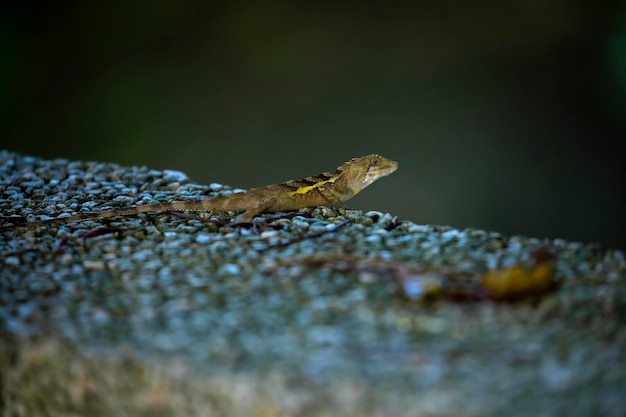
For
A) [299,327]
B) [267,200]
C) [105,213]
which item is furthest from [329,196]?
[299,327]

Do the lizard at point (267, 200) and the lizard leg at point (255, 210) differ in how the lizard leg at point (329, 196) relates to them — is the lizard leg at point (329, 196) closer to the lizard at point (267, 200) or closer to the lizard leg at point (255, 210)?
the lizard at point (267, 200)

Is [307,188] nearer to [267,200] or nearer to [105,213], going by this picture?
[267,200]

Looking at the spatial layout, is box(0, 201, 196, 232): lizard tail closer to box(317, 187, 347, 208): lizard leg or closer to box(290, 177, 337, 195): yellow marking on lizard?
box(290, 177, 337, 195): yellow marking on lizard

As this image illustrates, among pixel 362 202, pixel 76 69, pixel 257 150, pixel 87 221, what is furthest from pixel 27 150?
pixel 87 221

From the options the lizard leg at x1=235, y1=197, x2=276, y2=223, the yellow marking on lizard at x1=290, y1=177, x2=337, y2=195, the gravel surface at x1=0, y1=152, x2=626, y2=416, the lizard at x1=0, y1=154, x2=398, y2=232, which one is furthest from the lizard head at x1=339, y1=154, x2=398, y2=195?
the gravel surface at x1=0, y1=152, x2=626, y2=416

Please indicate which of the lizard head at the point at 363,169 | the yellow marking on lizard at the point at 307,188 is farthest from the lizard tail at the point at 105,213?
the lizard head at the point at 363,169

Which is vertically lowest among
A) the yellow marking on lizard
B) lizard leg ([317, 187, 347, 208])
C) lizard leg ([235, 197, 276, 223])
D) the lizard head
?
lizard leg ([235, 197, 276, 223])
